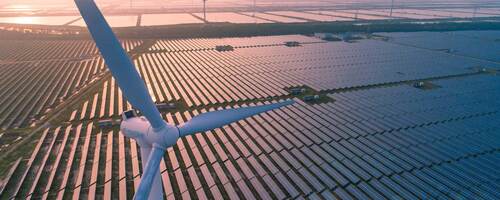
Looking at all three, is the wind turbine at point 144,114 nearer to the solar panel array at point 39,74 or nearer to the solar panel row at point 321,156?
the solar panel row at point 321,156

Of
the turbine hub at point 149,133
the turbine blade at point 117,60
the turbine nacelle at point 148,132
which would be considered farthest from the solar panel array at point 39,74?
the turbine blade at point 117,60

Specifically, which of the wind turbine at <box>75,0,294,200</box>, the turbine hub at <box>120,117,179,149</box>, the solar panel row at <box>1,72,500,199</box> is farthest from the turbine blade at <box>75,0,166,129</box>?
the solar panel row at <box>1,72,500,199</box>

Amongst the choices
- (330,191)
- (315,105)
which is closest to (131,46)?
(315,105)

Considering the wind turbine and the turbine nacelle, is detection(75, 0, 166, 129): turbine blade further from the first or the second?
the turbine nacelle

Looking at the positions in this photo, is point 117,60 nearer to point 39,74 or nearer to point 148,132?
point 148,132

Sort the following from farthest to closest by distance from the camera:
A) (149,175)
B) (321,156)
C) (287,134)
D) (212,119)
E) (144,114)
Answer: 1. (287,134)
2. (321,156)
3. (212,119)
4. (144,114)
5. (149,175)

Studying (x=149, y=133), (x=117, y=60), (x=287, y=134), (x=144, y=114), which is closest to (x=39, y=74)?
(x=287, y=134)

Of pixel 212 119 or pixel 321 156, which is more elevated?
pixel 212 119

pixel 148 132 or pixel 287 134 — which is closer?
pixel 148 132

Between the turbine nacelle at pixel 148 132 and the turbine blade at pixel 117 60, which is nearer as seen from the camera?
the turbine blade at pixel 117 60
